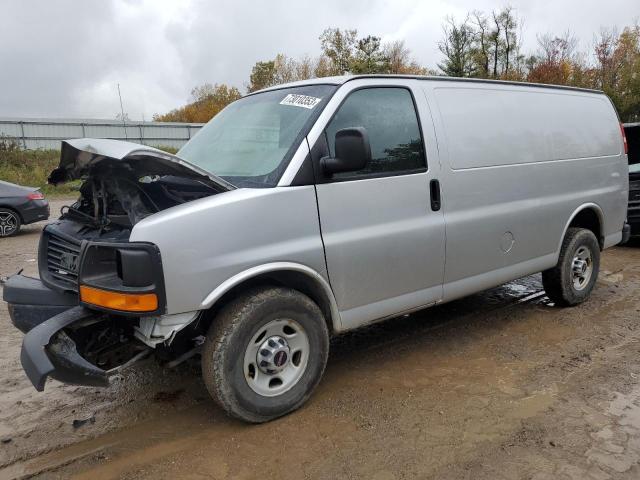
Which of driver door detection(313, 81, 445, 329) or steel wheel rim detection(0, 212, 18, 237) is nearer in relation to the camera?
driver door detection(313, 81, 445, 329)

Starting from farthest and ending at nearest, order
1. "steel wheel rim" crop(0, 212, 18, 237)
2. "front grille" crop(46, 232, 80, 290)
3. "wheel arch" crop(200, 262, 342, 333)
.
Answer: "steel wheel rim" crop(0, 212, 18, 237) < "front grille" crop(46, 232, 80, 290) < "wheel arch" crop(200, 262, 342, 333)

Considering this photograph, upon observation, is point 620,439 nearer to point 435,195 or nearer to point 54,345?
point 435,195

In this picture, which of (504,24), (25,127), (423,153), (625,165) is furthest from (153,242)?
(504,24)

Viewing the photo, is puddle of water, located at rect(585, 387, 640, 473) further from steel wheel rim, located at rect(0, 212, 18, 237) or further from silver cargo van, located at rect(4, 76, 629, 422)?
steel wheel rim, located at rect(0, 212, 18, 237)

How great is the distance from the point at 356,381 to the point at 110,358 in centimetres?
174

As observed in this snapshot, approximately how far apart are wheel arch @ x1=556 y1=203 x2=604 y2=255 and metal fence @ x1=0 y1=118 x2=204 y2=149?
22.5 m

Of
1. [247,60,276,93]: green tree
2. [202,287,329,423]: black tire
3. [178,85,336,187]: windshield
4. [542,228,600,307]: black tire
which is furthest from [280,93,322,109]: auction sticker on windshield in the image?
[247,60,276,93]: green tree

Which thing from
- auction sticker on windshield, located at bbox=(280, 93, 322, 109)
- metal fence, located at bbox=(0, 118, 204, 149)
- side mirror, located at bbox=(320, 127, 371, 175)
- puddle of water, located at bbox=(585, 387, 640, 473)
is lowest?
puddle of water, located at bbox=(585, 387, 640, 473)

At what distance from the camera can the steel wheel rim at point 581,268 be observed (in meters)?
5.44

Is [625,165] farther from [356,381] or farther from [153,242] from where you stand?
[153,242]

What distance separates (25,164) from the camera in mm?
24594

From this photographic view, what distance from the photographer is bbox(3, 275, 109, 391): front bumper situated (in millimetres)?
2729

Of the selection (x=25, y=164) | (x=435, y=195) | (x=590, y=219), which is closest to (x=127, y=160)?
(x=435, y=195)

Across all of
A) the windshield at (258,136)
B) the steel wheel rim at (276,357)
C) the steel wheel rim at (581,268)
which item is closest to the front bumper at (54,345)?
the steel wheel rim at (276,357)
